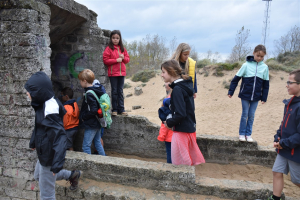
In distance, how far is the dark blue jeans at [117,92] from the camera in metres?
4.78

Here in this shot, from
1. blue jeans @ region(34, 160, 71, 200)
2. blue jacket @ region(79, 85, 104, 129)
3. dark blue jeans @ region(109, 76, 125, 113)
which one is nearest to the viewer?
blue jeans @ region(34, 160, 71, 200)

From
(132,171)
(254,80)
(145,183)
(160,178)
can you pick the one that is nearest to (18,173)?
(132,171)

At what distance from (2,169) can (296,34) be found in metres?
24.3

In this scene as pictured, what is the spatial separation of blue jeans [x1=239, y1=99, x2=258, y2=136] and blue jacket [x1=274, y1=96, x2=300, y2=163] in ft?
4.90

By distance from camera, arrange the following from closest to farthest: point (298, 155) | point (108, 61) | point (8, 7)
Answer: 1. point (298, 155)
2. point (8, 7)
3. point (108, 61)

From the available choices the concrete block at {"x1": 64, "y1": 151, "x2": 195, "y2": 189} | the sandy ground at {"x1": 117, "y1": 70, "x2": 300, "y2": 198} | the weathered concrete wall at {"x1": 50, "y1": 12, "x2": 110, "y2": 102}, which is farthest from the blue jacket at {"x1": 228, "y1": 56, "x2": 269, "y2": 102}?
the weathered concrete wall at {"x1": 50, "y1": 12, "x2": 110, "y2": 102}

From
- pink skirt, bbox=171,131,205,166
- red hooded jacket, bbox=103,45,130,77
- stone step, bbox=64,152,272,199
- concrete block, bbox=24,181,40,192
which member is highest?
red hooded jacket, bbox=103,45,130,77

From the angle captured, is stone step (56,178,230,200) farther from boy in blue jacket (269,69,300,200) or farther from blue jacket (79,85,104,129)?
blue jacket (79,85,104,129)

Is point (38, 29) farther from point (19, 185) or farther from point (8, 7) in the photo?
point (19, 185)

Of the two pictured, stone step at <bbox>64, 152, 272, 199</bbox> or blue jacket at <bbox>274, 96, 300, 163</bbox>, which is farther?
stone step at <bbox>64, 152, 272, 199</bbox>

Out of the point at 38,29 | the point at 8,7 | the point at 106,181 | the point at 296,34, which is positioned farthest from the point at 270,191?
the point at 296,34

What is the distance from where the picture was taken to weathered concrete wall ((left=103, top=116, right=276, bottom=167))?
4273mm

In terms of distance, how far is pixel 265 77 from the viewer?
4.10 metres

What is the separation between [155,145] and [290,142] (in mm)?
2868
